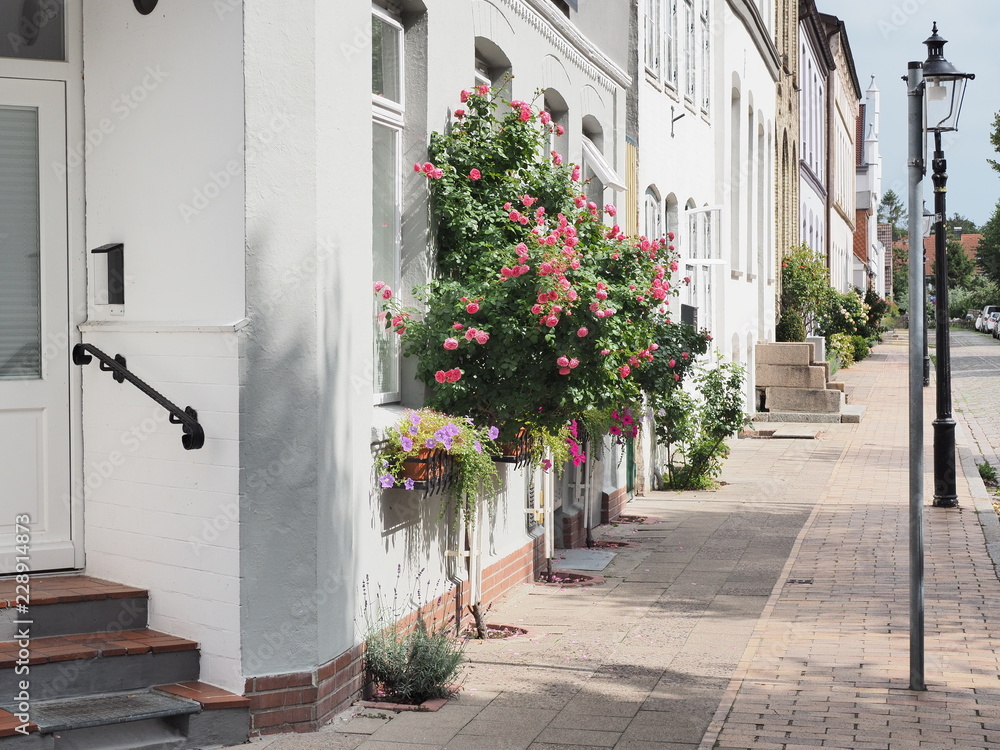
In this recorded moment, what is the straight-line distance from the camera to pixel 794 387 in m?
24.9

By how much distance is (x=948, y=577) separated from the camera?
959 centimetres

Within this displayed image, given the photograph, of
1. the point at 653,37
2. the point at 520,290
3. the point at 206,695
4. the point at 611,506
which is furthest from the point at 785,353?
the point at 206,695

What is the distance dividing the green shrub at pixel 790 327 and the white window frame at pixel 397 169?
22.6m

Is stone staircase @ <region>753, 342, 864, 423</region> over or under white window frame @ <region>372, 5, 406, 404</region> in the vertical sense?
under

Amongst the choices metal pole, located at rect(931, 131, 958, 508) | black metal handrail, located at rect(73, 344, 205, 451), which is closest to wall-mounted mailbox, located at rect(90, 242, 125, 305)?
black metal handrail, located at rect(73, 344, 205, 451)

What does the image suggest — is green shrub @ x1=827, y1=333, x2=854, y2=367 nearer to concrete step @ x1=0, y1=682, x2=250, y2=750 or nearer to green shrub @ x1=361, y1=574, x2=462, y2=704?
green shrub @ x1=361, y1=574, x2=462, y2=704

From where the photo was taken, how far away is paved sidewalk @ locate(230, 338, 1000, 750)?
575 cm

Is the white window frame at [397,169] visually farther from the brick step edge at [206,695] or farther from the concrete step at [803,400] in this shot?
the concrete step at [803,400]

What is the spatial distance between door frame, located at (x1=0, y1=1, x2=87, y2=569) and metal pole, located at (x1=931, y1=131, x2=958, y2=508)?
968 cm

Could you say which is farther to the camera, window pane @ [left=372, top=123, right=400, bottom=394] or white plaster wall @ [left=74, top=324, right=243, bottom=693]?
window pane @ [left=372, top=123, right=400, bottom=394]

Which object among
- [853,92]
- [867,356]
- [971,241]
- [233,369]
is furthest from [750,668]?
[971,241]

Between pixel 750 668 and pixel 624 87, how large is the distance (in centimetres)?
785

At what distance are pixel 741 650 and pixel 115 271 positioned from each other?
175 inches

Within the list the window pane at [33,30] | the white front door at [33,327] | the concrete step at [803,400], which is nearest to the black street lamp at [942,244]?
the window pane at [33,30]
